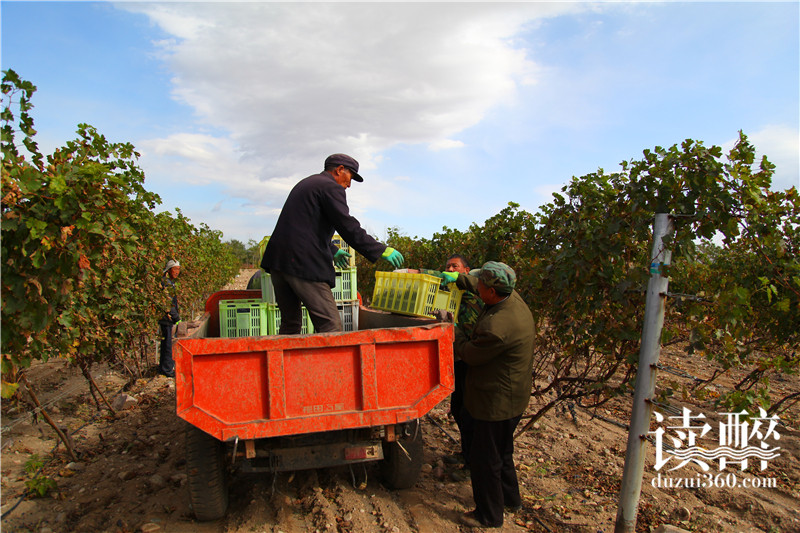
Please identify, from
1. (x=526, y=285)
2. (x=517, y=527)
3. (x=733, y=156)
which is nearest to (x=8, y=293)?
(x=517, y=527)

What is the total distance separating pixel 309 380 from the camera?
312 cm

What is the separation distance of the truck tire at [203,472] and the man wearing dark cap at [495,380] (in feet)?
5.64

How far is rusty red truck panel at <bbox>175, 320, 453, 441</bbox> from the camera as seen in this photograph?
2938 mm

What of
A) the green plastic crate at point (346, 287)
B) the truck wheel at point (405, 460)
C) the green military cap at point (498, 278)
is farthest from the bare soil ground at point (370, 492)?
the green plastic crate at point (346, 287)

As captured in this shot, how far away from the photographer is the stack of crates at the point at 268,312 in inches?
184

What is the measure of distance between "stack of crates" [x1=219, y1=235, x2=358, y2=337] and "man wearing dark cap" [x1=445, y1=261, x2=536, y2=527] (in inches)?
61.0

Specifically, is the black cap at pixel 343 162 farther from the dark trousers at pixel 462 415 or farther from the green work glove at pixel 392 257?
the dark trousers at pixel 462 415

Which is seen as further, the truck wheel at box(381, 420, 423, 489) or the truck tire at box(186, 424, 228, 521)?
the truck wheel at box(381, 420, 423, 489)

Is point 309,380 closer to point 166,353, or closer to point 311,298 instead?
point 311,298

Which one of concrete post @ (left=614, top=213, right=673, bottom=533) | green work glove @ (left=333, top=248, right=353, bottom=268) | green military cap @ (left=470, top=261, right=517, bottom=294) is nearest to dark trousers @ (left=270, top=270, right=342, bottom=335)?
green work glove @ (left=333, top=248, right=353, bottom=268)

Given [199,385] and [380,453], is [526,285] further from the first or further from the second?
[199,385]

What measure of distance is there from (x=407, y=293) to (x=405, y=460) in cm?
137

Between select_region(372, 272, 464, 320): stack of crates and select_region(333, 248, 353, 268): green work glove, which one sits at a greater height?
select_region(333, 248, 353, 268): green work glove

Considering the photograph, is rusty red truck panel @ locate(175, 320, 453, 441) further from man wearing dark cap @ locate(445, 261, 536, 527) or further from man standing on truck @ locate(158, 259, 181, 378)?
man standing on truck @ locate(158, 259, 181, 378)
